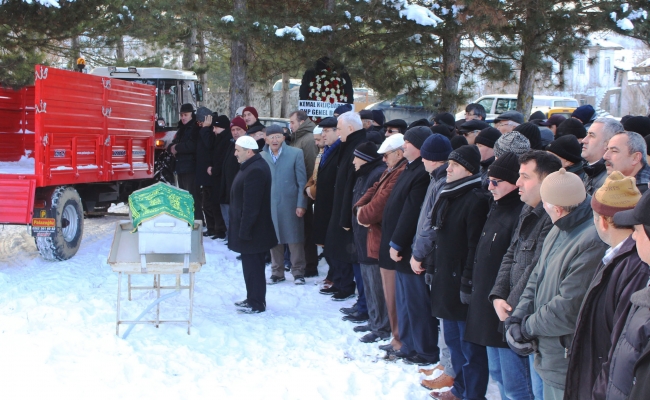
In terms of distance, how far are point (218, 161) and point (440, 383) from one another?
6130 mm

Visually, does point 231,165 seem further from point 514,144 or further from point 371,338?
point 514,144

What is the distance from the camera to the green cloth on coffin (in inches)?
227

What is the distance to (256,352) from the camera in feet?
17.9

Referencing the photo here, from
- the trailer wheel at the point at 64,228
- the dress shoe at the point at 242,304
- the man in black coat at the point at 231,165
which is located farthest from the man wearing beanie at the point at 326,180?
the trailer wheel at the point at 64,228

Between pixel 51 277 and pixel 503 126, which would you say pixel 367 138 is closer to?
pixel 503 126

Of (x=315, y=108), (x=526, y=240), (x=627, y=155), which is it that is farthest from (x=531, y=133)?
(x=315, y=108)

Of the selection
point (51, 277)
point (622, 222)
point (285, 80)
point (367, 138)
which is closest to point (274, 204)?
point (367, 138)

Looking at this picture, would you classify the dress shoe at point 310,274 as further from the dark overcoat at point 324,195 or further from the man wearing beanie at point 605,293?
the man wearing beanie at point 605,293

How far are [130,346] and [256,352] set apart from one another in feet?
3.30

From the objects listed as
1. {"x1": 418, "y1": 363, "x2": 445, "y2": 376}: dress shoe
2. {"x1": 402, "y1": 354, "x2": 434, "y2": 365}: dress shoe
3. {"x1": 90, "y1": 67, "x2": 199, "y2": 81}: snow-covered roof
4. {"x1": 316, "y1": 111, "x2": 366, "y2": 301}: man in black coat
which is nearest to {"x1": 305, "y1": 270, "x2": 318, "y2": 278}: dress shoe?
{"x1": 316, "y1": 111, "x2": 366, "y2": 301}: man in black coat

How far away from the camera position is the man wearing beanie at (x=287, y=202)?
7.88m

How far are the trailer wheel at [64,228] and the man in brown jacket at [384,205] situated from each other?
421 centimetres

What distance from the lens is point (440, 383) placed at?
4.64 meters

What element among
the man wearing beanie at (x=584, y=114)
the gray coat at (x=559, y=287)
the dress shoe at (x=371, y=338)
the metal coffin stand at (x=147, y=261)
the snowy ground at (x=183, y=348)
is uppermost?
the man wearing beanie at (x=584, y=114)
